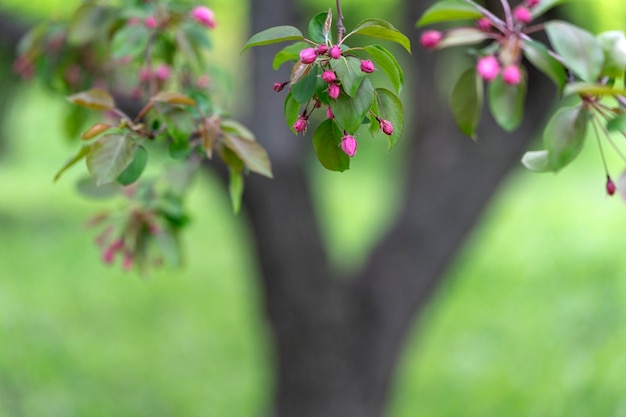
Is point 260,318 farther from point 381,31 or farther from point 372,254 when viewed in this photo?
point 381,31

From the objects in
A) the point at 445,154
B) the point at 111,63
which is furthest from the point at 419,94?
the point at 111,63

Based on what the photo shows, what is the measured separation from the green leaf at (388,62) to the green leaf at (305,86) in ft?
0.23

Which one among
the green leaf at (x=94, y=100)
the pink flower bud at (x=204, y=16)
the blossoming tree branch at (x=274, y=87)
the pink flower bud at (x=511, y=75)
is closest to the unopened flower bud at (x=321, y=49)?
the blossoming tree branch at (x=274, y=87)

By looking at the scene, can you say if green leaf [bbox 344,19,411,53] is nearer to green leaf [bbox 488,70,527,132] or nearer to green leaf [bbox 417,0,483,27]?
green leaf [bbox 417,0,483,27]

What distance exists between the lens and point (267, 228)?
9.02 ft

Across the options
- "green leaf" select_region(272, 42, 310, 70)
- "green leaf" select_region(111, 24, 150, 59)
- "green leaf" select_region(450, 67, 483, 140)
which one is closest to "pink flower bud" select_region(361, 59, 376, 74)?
"green leaf" select_region(272, 42, 310, 70)

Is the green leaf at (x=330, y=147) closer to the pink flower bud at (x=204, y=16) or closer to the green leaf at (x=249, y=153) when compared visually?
the green leaf at (x=249, y=153)

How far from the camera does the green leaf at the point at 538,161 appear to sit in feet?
3.06

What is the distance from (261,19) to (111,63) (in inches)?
42.7

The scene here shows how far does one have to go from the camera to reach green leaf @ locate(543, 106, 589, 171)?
910mm

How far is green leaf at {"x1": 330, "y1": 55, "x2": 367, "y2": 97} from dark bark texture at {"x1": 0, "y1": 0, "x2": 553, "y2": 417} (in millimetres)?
1800

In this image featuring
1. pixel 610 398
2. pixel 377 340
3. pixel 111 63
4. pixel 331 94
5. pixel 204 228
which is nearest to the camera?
pixel 331 94

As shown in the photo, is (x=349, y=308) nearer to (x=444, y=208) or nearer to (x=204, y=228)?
(x=444, y=208)

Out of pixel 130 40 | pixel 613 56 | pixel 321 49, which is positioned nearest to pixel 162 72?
pixel 130 40
